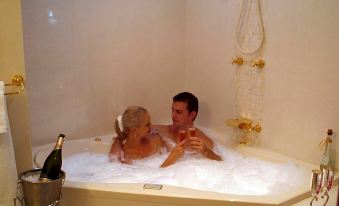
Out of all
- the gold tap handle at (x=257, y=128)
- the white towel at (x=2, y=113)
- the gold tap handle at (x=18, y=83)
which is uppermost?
the gold tap handle at (x=18, y=83)

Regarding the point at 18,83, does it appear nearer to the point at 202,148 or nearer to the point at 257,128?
the point at 202,148

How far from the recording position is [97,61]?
242 cm

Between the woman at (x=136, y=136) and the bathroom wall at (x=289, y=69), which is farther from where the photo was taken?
the woman at (x=136, y=136)

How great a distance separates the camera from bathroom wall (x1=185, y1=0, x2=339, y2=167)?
188 centimetres

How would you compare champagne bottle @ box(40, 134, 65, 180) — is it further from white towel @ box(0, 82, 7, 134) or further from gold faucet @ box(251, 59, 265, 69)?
gold faucet @ box(251, 59, 265, 69)

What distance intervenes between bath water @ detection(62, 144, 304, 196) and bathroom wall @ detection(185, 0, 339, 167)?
0.72 feet

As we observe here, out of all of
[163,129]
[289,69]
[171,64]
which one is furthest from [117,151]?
[289,69]

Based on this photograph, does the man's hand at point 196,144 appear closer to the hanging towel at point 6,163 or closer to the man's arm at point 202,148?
the man's arm at point 202,148

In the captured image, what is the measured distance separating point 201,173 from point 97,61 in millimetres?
1091

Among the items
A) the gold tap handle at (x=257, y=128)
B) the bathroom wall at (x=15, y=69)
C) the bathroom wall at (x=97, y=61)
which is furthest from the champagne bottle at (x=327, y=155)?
the bathroom wall at (x=15, y=69)

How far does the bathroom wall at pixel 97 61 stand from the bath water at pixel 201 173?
0.33 metres

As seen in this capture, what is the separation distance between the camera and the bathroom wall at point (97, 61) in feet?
7.16

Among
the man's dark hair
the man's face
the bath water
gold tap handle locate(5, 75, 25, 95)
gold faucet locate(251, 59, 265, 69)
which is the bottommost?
the bath water

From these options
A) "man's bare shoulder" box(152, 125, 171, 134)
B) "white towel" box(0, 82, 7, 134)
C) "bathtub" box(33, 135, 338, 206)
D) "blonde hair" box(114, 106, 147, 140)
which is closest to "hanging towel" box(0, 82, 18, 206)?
"white towel" box(0, 82, 7, 134)
